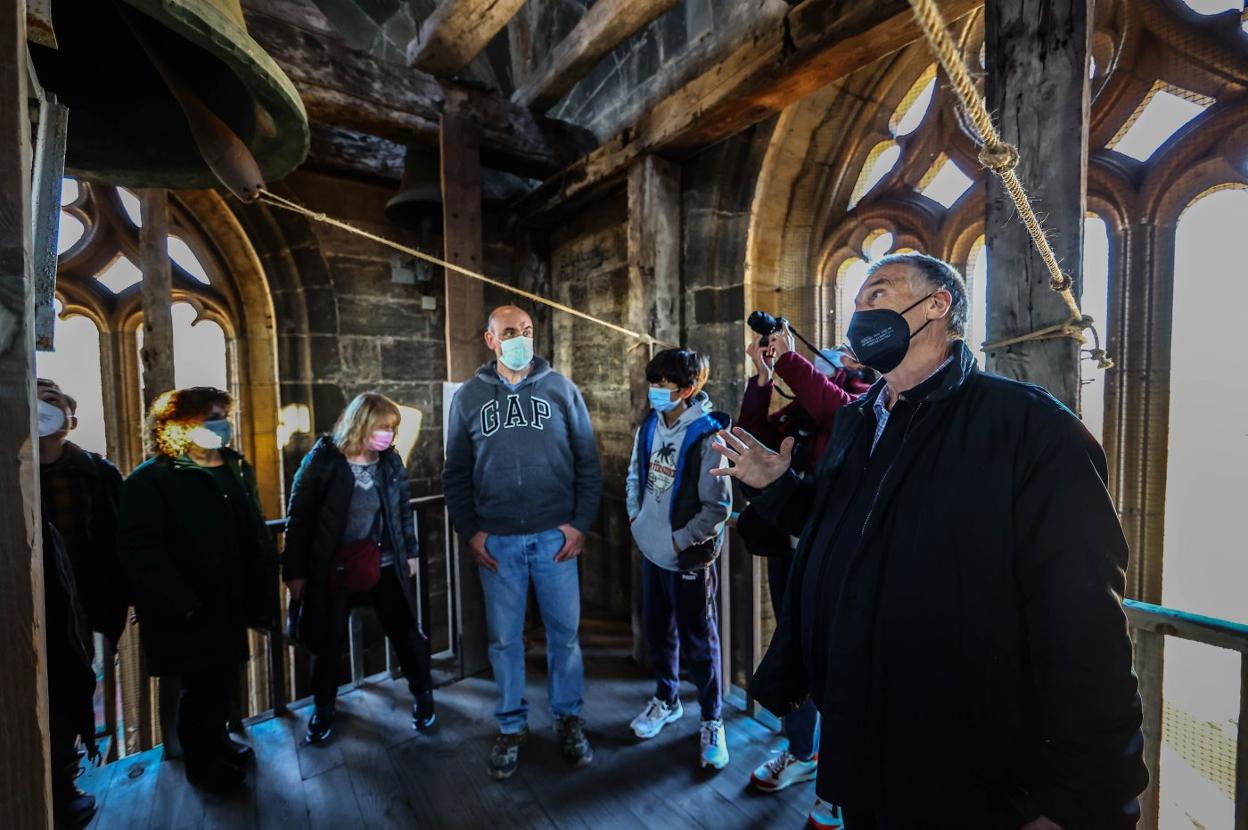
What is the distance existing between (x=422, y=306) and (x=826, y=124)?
11.7 feet

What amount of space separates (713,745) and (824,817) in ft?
1.78

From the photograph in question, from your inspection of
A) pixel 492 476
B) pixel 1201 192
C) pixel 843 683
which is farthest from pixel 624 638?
pixel 1201 192

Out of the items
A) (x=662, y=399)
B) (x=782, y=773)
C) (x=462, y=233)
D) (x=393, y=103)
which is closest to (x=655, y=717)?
(x=782, y=773)

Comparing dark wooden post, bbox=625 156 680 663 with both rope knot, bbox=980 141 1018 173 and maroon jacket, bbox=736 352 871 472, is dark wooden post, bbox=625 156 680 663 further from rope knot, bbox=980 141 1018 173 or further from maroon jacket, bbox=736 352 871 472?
rope knot, bbox=980 141 1018 173

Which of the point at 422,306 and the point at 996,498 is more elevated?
the point at 422,306

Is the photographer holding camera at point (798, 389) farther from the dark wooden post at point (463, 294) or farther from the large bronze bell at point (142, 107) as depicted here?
the dark wooden post at point (463, 294)

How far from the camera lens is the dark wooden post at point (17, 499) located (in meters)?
0.65

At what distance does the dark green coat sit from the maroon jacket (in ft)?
7.20

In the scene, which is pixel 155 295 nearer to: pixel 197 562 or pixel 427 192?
pixel 427 192

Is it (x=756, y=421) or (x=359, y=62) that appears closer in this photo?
(x=756, y=421)

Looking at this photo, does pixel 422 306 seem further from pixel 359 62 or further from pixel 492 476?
pixel 492 476

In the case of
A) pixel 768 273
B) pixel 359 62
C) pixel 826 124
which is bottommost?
pixel 768 273

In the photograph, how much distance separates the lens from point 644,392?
355 cm

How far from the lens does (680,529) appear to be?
2402mm
